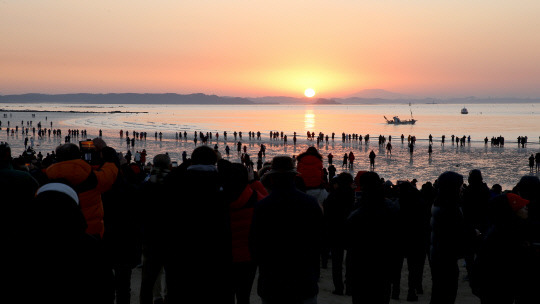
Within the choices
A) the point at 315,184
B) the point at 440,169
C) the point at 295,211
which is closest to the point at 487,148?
the point at 440,169

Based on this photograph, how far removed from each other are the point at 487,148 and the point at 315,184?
52173mm

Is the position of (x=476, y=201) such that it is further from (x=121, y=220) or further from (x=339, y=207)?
(x=121, y=220)

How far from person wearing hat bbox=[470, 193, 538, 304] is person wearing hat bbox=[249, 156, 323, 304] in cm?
173

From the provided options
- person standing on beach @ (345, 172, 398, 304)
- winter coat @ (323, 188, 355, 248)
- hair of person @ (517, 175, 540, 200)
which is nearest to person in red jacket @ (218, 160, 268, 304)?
person standing on beach @ (345, 172, 398, 304)

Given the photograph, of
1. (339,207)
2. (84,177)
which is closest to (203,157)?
(84,177)

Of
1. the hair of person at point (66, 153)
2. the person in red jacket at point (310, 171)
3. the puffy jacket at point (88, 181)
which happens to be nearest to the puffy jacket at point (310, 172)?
the person in red jacket at point (310, 171)

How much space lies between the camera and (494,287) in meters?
4.29

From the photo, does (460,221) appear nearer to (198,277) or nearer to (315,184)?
(315,184)

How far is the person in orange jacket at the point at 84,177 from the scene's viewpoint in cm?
399

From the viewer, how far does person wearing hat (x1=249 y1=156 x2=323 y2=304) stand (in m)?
3.68

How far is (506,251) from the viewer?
165 inches

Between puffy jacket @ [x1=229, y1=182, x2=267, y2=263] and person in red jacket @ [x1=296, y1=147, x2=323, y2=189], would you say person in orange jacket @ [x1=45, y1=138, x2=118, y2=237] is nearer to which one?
puffy jacket @ [x1=229, y1=182, x2=267, y2=263]

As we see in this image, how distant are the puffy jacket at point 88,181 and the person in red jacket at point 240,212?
1.23m

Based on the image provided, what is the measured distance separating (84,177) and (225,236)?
160 cm
